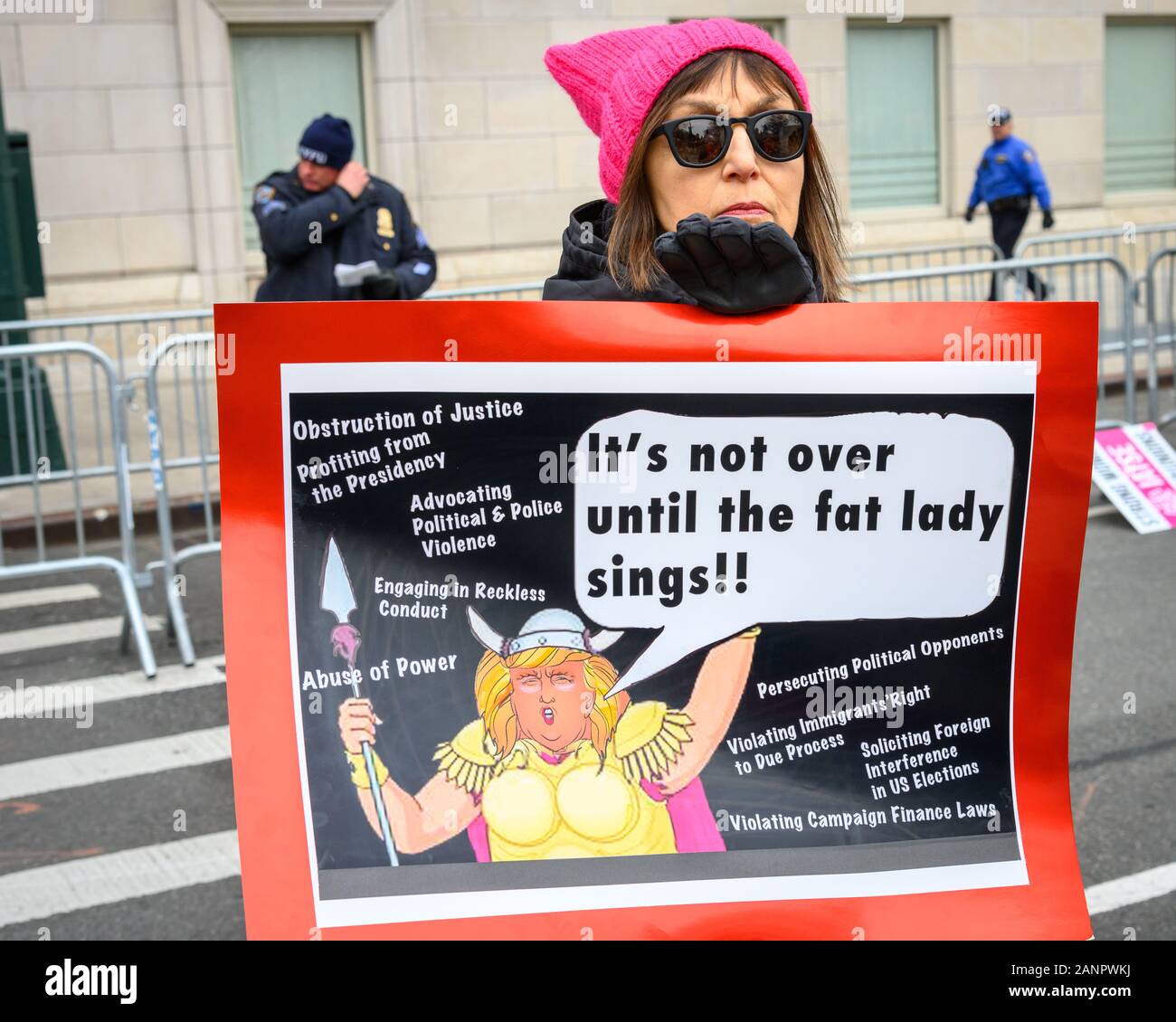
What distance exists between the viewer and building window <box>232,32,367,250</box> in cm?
1409

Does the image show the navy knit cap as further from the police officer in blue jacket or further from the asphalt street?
the police officer in blue jacket

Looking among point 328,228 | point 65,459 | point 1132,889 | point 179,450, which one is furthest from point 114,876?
point 65,459

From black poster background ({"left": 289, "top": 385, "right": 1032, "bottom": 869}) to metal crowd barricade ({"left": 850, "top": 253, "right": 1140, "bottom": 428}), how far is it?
22.0 feet

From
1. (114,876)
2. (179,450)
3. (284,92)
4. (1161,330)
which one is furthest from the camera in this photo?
(284,92)

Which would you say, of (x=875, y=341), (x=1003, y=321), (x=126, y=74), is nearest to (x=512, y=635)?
(x=875, y=341)

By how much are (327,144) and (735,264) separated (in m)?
6.14

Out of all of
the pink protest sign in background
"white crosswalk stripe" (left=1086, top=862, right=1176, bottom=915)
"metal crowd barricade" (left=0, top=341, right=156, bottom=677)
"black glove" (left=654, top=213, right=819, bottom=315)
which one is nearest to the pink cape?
"black glove" (left=654, top=213, right=819, bottom=315)

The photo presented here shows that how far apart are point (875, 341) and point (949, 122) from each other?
16688 mm

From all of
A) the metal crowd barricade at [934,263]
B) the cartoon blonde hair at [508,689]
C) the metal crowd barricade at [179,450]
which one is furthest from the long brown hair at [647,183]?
the metal crowd barricade at [934,263]

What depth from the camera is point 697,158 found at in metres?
2.11

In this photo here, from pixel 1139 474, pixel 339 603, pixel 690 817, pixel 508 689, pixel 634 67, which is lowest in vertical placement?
pixel 1139 474

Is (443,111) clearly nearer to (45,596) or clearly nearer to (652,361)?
(45,596)

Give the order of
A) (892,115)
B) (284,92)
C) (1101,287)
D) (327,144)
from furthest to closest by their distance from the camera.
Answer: (892,115), (284,92), (1101,287), (327,144)

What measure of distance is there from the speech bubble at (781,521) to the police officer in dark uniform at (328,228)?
5.84 metres
